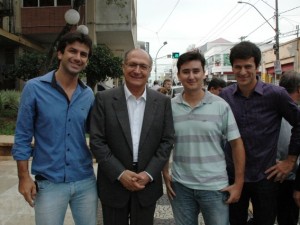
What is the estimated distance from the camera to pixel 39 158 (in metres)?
2.64

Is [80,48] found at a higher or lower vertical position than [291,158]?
higher

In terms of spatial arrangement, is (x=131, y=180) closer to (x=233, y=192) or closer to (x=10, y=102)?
(x=233, y=192)

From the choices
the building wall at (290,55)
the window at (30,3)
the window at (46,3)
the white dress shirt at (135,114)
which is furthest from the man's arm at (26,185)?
the building wall at (290,55)

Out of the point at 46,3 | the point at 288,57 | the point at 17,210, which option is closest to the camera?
the point at 17,210

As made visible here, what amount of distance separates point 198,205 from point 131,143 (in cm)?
78

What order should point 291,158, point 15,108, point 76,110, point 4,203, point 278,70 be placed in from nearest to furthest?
point 76,110 → point 291,158 → point 4,203 → point 15,108 → point 278,70

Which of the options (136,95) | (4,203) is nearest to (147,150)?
(136,95)

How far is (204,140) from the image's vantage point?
268 cm

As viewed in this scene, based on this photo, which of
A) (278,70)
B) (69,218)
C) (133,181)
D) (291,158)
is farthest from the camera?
(278,70)

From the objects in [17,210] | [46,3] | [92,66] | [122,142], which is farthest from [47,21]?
[122,142]

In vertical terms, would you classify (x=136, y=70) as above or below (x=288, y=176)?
above

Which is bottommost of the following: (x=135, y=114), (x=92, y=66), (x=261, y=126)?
(x=261, y=126)

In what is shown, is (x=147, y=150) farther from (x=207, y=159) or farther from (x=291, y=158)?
(x=291, y=158)

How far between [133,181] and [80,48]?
109 cm
